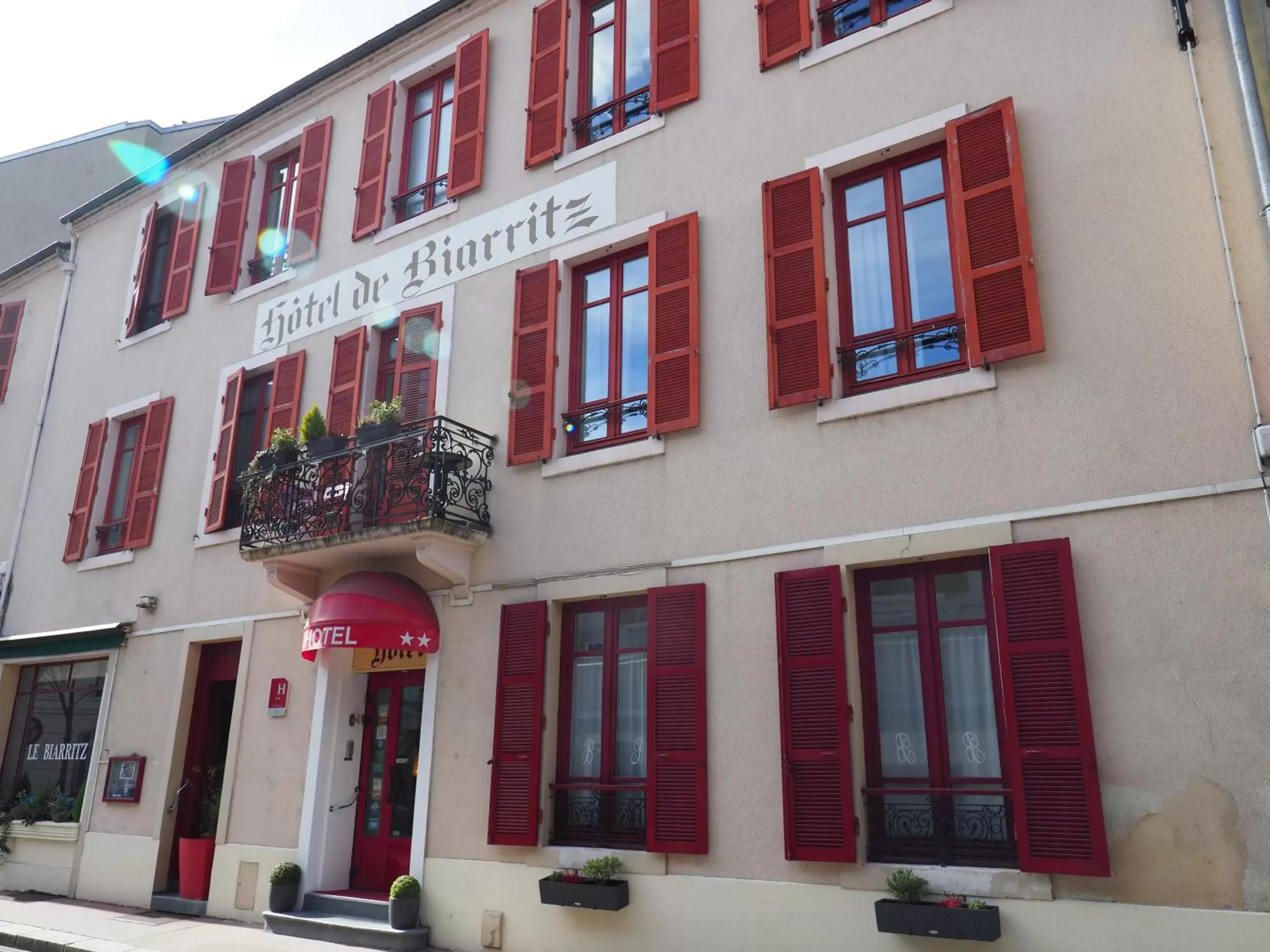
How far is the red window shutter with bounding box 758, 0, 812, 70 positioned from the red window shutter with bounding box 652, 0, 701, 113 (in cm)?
68

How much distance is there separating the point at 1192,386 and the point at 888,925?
3.91 m

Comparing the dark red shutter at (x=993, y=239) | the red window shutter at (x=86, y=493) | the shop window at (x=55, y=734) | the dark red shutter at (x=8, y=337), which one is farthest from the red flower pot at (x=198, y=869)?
the dark red shutter at (x=8, y=337)

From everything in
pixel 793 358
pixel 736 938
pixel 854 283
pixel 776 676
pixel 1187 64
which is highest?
pixel 1187 64

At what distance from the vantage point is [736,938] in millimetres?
6969

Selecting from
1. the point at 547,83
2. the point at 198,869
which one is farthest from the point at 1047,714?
the point at 198,869

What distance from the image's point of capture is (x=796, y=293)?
7.95 m

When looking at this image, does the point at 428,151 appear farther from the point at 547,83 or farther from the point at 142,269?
the point at 142,269

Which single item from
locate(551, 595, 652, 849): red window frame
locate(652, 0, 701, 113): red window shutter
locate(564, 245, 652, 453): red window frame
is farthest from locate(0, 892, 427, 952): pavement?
locate(652, 0, 701, 113): red window shutter

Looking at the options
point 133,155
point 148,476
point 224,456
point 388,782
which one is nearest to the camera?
point 388,782

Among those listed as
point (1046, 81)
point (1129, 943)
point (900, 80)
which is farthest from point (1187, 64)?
point (1129, 943)

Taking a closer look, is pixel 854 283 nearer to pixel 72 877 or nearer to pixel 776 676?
pixel 776 676

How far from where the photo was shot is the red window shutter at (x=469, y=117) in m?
10.8

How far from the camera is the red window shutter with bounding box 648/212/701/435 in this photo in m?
8.36

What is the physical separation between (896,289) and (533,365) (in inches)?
137
